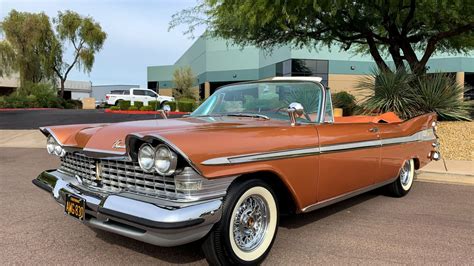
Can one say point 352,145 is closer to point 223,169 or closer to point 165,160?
point 223,169

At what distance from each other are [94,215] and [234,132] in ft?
4.11

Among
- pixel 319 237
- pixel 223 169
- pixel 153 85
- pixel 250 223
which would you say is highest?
pixel 153 85

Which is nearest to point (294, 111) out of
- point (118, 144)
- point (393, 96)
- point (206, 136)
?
point (206, 136)

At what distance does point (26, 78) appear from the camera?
35.4 meters

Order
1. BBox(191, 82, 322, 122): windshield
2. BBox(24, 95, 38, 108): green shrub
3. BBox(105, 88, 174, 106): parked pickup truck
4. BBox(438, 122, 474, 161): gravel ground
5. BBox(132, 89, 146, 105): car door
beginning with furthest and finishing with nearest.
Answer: BBox(132, 89, 146, 105): car door, BBox(105, 88, 174, 106): parked pickup truck, BBox(24, 95, 38, 108): green shrub, BBox(438, 122, 474, 161): gravel ground, BBox(191, 82, 322, 122): windshield

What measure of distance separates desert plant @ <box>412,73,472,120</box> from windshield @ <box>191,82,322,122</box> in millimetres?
7526

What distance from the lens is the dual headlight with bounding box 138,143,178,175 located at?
2986mm

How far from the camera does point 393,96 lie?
11188 mm

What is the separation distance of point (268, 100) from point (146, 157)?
190 cm

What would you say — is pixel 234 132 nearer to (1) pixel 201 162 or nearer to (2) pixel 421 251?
(1) pixel 201 162

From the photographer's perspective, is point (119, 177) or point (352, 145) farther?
point (352, 145)

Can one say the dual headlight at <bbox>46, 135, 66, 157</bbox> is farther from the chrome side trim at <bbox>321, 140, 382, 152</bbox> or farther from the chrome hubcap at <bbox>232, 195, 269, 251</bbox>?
the chrome side trim at <bbox>321, 140, 382, 152</bbox>

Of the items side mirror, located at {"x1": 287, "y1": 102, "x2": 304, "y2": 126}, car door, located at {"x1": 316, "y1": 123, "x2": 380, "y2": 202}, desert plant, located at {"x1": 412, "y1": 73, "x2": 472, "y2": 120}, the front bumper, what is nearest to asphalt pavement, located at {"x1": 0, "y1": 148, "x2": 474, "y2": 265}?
car door, located at {"x1": 316, "y1": 123, "x2": 380, "y2": 202}

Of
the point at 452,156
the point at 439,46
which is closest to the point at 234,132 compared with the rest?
the point at 452,156
